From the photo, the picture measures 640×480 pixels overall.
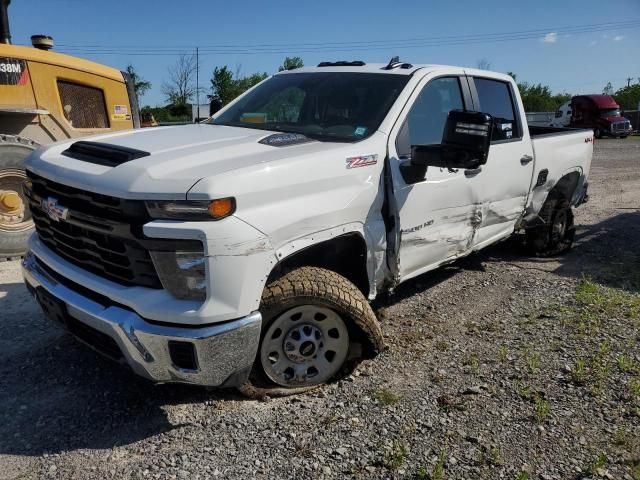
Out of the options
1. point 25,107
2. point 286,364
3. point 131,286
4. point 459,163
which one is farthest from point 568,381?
point 25,107

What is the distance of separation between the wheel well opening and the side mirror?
710mm

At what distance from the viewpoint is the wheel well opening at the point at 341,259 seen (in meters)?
3.32

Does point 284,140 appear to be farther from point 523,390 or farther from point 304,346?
point 523,390

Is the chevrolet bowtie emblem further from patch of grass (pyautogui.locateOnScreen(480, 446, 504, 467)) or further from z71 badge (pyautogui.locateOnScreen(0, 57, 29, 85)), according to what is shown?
z71 badge (pyautogui.locateOnScreen(0, 57, 29, 85))

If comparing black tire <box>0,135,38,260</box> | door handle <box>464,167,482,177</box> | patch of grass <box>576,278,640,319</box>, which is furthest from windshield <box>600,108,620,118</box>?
black tire <box>0,135,38,260</box>

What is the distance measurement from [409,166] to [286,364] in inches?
59.7

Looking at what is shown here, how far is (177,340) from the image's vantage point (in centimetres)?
264

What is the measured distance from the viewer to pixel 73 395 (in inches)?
129

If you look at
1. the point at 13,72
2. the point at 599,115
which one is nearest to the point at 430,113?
the point at 13,72

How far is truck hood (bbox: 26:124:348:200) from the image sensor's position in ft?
8.64

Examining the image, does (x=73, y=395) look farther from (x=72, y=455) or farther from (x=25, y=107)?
(x=25, y=107)

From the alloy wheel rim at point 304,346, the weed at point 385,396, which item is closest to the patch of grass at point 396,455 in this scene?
the weed at point 385,396

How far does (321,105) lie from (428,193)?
3.39 feet

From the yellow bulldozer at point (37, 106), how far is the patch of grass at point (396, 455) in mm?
4697
